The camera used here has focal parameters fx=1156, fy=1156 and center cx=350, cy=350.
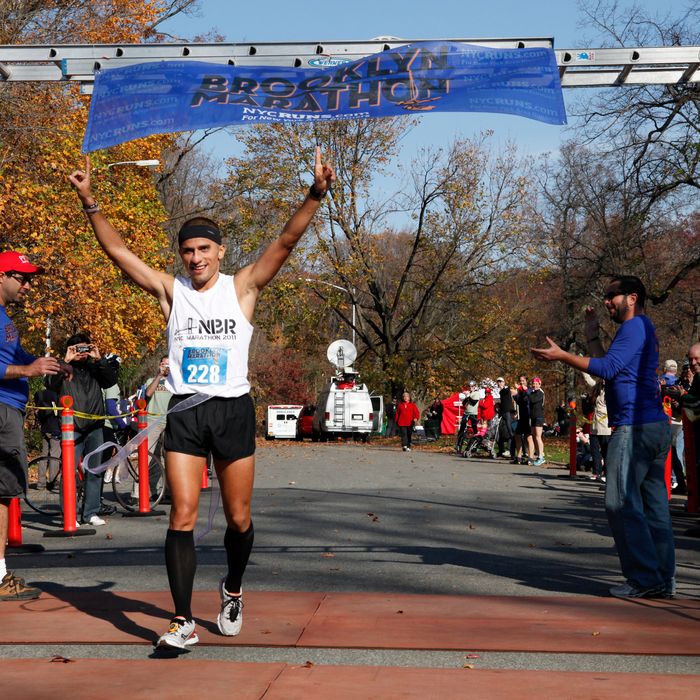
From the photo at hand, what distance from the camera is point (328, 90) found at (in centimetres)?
924

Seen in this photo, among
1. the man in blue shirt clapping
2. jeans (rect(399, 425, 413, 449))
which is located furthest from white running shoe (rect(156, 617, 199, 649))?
jeans (rect(399, 425, 413, 449))

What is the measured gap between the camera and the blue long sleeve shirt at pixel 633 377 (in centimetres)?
726

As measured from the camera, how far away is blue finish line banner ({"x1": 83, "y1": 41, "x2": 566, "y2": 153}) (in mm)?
9031

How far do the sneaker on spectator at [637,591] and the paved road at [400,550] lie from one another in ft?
1.00

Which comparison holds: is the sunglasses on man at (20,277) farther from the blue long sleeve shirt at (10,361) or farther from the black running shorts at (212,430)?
the black running shorts at (212,430)

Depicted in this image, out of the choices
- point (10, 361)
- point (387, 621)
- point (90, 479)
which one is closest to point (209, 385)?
point (387, 621)

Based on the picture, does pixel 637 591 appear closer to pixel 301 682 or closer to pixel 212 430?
pixel 301 682

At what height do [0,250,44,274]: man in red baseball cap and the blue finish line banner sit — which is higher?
the blue finish line banner

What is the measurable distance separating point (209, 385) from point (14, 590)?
7.90 feet

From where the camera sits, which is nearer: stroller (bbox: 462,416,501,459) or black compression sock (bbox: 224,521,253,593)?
black compression sock (bbox: 224,521,253,593)

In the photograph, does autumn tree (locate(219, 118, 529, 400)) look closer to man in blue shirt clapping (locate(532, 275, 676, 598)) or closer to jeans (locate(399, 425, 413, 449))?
jeans (locate(399, 425, 413, 449))

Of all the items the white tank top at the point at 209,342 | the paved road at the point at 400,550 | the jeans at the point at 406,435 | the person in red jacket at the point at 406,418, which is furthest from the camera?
Answer: the jeans at the point at 406,435

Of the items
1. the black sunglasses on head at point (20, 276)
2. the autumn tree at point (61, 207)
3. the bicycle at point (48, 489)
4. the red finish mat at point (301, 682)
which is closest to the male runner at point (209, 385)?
the red finish mat at point (301, 682)

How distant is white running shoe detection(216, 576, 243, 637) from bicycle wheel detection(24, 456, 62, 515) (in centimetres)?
849
